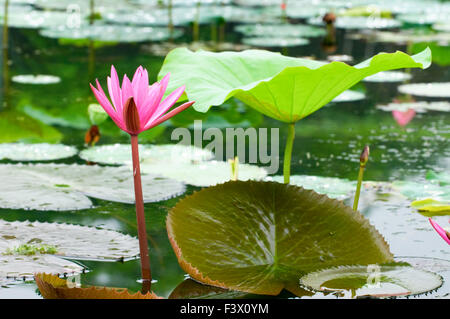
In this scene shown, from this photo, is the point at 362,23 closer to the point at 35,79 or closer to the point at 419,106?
the point at 419,106

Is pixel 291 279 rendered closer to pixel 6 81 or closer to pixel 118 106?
pixel 118 106

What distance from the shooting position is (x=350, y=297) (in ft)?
4.91

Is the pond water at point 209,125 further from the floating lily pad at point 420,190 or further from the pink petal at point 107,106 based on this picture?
the pink petal at point 107,106

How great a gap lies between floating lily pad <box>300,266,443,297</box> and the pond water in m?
0.03

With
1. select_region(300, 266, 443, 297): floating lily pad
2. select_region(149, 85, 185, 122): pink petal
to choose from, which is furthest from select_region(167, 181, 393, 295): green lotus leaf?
select_region(149, 85, 185, 122): pink petal

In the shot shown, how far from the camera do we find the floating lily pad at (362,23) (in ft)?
21.0

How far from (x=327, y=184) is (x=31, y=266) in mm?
1022

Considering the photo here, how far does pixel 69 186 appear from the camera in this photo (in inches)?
91.2

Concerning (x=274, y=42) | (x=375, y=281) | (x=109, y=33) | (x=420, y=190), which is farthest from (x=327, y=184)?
(x=109, y=33)

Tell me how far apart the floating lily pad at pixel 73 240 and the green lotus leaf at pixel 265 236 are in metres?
0.18

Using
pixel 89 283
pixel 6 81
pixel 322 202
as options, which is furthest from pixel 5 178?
pixel 6 81

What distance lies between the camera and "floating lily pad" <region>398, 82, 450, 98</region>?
3.82m

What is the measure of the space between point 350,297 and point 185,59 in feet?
2.59

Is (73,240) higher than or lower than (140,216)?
lower
